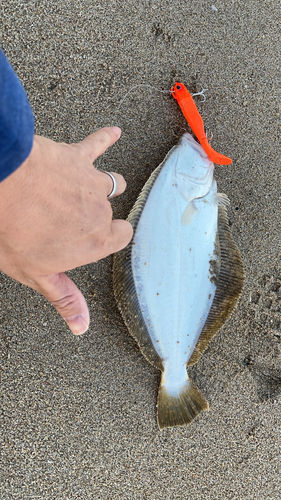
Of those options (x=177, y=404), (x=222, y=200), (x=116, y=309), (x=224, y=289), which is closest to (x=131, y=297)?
(x=116, y=309)

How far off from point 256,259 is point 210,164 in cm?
56

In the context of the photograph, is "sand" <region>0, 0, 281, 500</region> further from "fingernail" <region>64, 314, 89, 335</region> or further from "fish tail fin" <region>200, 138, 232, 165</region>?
"fingernail" <region>64, 314, 89, 335</region>

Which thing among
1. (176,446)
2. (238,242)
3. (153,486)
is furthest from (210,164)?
(153,486)

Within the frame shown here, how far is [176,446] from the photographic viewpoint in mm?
1729

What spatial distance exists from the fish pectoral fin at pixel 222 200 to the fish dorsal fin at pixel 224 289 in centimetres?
8

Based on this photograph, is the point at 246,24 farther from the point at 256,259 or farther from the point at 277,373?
the point at 277,373

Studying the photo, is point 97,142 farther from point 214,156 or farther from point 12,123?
point 214,156

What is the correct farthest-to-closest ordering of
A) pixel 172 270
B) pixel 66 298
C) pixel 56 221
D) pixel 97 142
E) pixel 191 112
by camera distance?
pixel 191 112
pixel 172 270
pixel 97 142
pixel 66 298
pixel 56 221

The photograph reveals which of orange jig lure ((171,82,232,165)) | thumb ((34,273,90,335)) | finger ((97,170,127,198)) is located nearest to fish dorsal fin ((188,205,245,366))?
orange jig lure ((171,82,232,165))

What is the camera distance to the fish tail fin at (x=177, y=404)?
1.66 m

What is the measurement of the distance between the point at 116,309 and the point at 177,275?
364 mm

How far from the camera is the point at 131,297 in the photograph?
1.61m

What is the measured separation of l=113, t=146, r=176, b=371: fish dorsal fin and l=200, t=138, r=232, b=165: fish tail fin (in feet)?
1.24

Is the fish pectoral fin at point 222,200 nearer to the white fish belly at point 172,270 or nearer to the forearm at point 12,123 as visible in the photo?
the white fish belly at point 172,270
